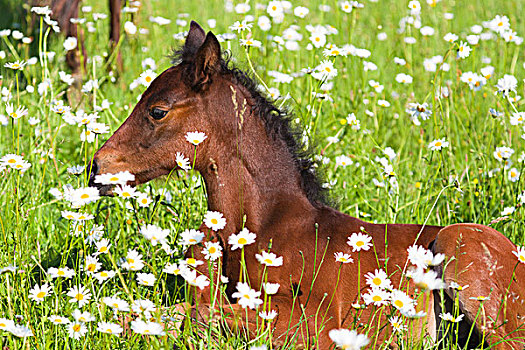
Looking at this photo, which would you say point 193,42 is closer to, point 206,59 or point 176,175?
point 206,59

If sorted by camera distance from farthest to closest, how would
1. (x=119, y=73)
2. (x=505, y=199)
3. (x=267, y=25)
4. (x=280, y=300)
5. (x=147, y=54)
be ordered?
1. (x=147, y=54)
2. (x=119, y=73)
3. (x=267, y=25)
4. (x=505, y=199)
5. (x=280, y=300)

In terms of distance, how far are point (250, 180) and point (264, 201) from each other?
0.12 m

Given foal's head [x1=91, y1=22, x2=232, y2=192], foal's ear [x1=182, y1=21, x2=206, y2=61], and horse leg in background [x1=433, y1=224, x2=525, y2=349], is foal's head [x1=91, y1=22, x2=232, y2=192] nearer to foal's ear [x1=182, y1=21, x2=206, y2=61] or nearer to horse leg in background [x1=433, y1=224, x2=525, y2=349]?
foal's ear [x1=182, y1=21, x2=206, y2=61]

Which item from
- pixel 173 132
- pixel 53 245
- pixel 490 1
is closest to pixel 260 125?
pixel 173 132

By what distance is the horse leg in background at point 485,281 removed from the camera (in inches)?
123

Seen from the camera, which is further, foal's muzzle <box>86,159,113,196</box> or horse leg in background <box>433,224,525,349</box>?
foal's muzzle <box>86,159,113,196</box>

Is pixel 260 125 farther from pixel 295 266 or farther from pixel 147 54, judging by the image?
pixel 147 54

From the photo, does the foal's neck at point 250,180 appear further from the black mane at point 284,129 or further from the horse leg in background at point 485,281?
the horse leg in background at point 485,281

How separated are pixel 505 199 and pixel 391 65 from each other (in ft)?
11.6

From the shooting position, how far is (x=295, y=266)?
323 cm

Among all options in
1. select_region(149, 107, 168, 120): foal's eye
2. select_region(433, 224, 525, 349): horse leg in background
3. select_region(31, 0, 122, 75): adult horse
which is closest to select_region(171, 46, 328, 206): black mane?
select_region(149, 107, 168, 120): foal's eye

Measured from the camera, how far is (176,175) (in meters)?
3.76

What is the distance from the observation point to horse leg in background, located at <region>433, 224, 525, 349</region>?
3.13 meters

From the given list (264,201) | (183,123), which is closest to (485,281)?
(264,201)
